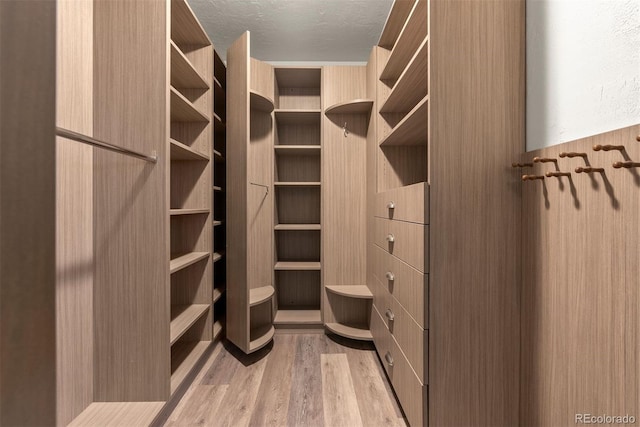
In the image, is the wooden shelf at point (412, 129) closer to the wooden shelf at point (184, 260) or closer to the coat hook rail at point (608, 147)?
the coat hook rail at point (608, 147)

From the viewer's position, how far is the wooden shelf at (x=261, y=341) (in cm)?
197

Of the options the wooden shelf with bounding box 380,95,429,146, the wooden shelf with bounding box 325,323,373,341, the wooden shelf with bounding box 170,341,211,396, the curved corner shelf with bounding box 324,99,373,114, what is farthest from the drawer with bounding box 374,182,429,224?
the wooden shelf with bounding box 170,341,211,396

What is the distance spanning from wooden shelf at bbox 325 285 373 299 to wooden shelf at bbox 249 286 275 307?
0.44 metres

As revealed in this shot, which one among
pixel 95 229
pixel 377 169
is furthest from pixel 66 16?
pixel 377 169

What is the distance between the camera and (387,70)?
1970 millimetres

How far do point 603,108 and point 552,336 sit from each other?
0.77 meters

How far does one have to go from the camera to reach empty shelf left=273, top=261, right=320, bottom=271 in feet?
7.84

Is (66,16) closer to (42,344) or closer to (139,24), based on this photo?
(139,24)

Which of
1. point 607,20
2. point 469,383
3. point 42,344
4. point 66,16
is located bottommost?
point 469,383

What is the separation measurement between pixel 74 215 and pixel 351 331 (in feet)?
5.87

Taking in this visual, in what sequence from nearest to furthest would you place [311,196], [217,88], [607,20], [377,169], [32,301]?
[32,301] < [607,20] < [377,169] < [217,88] < [311,196]

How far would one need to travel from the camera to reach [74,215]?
1.29 meters

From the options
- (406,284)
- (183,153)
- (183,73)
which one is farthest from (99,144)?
(406,284)

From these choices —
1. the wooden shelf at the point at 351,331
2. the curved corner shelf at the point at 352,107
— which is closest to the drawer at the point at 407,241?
the wooden shelf at the point at 351,331
